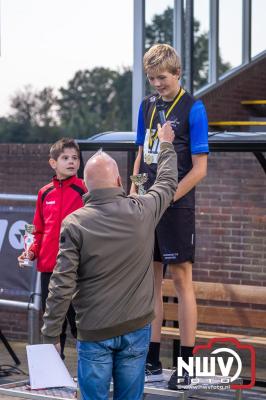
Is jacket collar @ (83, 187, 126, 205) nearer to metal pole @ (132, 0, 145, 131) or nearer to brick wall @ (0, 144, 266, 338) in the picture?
brick wall @ (0, 144, 266, 338)

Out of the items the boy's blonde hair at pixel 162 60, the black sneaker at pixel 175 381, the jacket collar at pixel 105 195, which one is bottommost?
the black sneaker at pixel 175 381

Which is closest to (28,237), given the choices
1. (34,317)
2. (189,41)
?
(34,317)

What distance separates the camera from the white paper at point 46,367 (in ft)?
19.3

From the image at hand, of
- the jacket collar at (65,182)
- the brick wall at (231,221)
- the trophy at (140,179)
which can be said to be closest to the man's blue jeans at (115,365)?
the trophy at (140,179)

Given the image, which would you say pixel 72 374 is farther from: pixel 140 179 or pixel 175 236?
pixel 140 179

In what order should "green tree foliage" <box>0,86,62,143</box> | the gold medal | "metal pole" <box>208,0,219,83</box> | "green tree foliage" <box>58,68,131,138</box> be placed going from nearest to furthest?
the gold medal → "metal pole" <box>208,0,219,83</box> → "green tree foliage" <box>58,68,131,138</box> → "green tree foliage" <box>0,86,62,143</box>

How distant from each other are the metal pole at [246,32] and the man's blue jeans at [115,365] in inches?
337

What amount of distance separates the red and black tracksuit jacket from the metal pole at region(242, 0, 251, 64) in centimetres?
640

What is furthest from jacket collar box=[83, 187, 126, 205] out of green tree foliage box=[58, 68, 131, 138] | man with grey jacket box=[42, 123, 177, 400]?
green tree foliage box=[58, 68, 131, 138]

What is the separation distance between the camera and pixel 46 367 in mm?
6035

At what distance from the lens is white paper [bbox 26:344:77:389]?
5875 millimetres

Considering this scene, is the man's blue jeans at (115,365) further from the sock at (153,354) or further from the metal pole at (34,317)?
the metal pole at (34,317)

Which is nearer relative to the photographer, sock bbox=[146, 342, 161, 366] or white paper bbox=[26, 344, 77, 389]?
white paper bbox=[26, 344, 77, 389]

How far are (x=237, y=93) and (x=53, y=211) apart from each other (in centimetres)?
611
